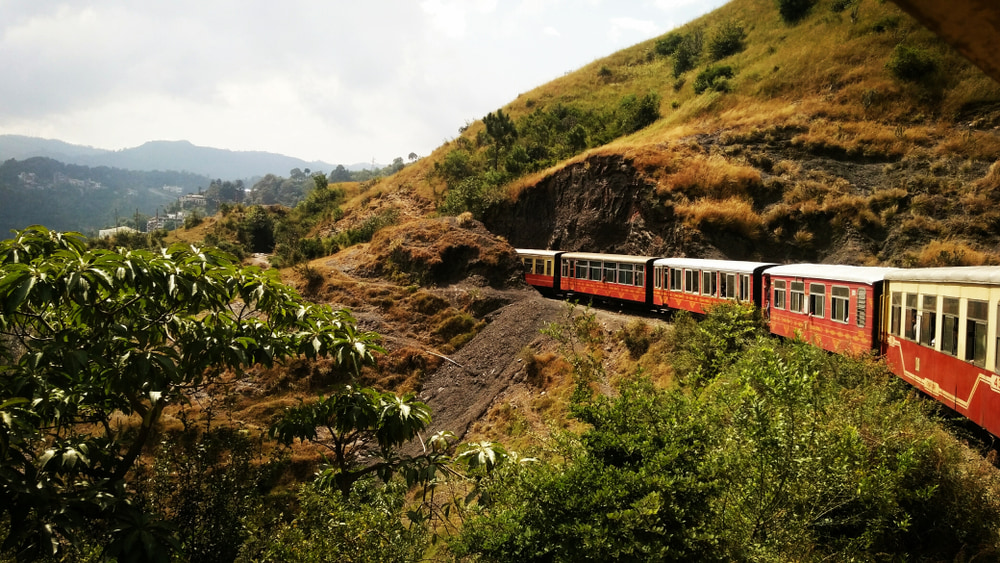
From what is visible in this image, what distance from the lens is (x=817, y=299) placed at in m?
15.7

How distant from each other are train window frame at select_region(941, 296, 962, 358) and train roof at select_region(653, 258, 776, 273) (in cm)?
898

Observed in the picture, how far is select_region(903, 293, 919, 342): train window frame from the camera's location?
11.6 meters

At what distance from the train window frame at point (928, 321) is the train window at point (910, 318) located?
1.03 ft

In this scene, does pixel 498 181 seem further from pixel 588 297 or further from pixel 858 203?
pixel 858 203

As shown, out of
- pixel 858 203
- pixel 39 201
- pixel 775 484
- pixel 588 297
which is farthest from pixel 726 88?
pixel 39 201

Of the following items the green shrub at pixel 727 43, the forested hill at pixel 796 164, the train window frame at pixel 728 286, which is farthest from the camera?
the green shrub at pixel 727 43

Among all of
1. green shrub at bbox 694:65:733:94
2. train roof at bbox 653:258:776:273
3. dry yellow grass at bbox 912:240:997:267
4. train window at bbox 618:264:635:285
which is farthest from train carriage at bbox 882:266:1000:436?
green shrub at bbox 694:65:733:94

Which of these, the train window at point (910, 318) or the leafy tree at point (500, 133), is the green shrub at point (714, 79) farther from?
the train window at point (910, 318)

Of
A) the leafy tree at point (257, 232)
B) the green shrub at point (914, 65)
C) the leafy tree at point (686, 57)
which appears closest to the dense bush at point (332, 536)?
the green shrub at point (914, 65)

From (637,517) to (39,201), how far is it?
233990 millimetres

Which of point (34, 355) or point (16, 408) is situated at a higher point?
point (34, 355)

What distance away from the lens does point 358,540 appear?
16.2 feet

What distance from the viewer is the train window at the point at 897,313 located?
40.4 ft

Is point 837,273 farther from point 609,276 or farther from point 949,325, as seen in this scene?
point 609,276
